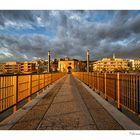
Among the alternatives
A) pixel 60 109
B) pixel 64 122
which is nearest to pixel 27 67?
pixel 60 109

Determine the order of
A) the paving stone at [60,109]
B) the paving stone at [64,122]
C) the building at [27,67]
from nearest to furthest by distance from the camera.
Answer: the paving stone at [64,122] → the paving stone at [60,109] → the building at [27,67]

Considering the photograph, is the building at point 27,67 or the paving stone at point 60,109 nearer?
the paving stone at point 60,109

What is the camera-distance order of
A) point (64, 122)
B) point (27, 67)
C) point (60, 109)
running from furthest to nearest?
point (27, 67), point (60, 109), point (64, 122)

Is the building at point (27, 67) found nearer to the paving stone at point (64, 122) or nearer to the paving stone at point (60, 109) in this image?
the paving stone at point (60, 109)

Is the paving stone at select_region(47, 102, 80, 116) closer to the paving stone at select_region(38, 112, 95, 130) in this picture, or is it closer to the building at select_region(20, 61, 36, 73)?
the paving stone at select_region(38, 112, 95, 130)

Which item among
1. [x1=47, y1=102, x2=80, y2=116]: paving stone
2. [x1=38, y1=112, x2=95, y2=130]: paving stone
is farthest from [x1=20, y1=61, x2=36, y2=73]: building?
[x1=38, y1=112, x2=95, y2=130]: paving stone

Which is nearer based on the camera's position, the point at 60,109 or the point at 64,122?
the point at 64,122

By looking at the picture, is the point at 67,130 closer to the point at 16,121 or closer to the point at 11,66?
the point at 16,121

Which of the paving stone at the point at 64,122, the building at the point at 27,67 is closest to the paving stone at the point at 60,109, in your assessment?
the paving stone at the point at 64,122

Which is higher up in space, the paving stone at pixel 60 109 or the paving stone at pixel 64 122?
the paving stone at pixel 64 122

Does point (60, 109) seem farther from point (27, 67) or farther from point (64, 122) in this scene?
point (27, 67)

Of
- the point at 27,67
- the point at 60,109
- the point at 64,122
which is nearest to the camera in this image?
the point at 64,122
